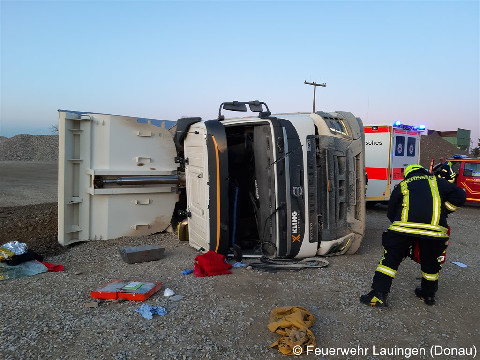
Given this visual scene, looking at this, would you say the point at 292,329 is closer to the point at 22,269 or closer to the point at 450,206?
the point at 450,206

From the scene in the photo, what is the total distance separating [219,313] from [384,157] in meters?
7.88

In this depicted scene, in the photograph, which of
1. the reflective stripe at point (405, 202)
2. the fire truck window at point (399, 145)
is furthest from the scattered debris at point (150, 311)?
the fire truck window at point (399, 145)

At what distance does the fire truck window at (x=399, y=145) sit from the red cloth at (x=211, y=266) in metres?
7.18

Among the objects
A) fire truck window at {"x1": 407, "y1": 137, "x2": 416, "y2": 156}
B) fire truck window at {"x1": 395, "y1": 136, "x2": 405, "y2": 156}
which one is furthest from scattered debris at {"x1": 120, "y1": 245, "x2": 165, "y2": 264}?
fire truck window at {"x1": 407, "y1": 137, "x2": 416, "y2": 156}

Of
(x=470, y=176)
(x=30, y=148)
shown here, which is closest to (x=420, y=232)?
(x=470, y=176)

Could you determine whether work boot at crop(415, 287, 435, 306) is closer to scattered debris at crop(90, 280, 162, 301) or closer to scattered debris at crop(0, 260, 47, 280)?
scattered debris at crop(90, 280, 162, 301)

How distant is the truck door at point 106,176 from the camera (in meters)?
6.26

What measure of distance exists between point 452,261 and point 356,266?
175cm

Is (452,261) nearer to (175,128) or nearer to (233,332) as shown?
(233,332)

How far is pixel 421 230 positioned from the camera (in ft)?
13.4

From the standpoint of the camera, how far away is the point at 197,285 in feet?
15.0

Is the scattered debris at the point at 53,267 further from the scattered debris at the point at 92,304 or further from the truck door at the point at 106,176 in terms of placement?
the scattered debris at the point at 92,304

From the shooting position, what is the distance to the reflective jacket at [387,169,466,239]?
4.07 metres

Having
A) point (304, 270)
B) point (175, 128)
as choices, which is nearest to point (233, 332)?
point (304, 270)
